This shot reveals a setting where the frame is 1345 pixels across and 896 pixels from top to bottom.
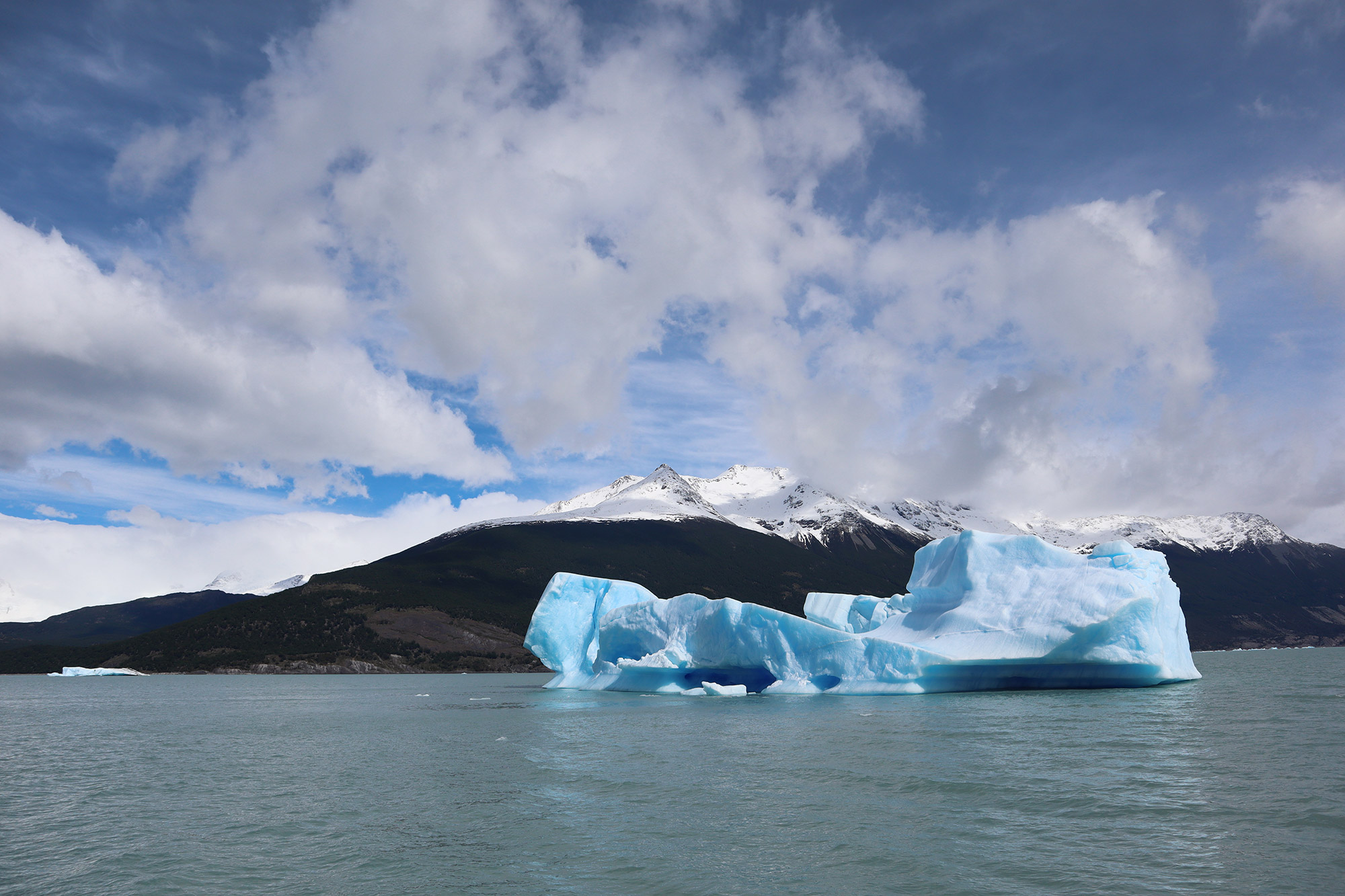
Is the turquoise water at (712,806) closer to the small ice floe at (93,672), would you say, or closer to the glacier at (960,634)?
the glacier at (960,634)

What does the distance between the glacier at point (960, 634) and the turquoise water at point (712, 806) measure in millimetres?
3727

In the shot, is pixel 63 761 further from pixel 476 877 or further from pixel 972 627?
pixel 972 627

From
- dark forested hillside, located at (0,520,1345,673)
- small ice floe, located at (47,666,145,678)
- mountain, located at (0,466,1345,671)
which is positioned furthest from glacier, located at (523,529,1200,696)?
small ice floe, located at (47,666,145,678)

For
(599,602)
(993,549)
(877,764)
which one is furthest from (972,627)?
(599,602)

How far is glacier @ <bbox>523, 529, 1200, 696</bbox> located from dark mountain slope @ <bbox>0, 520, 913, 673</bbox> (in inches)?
2740

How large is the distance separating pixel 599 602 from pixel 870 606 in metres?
14.8

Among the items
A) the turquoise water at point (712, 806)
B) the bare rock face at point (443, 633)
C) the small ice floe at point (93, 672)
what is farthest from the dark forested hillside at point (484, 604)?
the turquoise water at point (712, 806)

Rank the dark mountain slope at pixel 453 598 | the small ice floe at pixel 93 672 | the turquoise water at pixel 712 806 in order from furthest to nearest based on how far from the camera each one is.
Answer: the dark mountain slope at pixel 453 598 → the small ice floe at pixel 93 672 → the turquoise water at pixel 712 806

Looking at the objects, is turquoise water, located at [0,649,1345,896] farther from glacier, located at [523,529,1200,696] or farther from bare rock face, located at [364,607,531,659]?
bare rock face, located at [364,607,531,659]

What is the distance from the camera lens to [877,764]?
48.0ft

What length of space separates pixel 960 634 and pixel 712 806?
20.1 metres

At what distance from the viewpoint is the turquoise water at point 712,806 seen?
27.9 feet

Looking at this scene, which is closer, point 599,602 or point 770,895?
point 770,895

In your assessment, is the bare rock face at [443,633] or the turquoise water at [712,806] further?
the bare rock face at [443,633]
